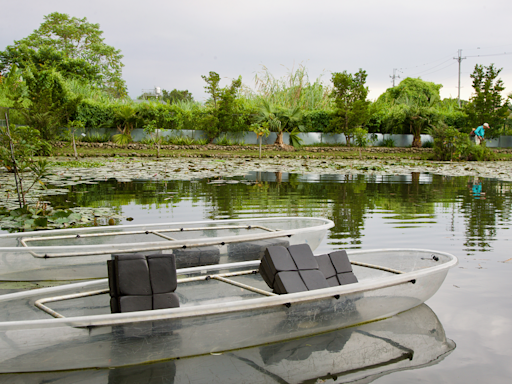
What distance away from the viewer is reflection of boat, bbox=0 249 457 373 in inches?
95.7

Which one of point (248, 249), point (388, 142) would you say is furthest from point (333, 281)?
point (388, 142)

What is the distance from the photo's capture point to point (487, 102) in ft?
80.5

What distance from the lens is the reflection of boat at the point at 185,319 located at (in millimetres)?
2430

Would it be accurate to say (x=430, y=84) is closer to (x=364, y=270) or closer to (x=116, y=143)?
(x=116, y=143)

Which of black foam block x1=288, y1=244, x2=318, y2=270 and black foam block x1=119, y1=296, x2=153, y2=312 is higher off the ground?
black foam block x1=288, y1=244, x2=318, y2=270

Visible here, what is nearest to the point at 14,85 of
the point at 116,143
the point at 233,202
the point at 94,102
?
the point at 94,102

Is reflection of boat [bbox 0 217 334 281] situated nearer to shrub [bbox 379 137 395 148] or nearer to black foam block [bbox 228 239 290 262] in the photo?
black foam block [bbox 228 239 290 262]

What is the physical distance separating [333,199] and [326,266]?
5.38 meters

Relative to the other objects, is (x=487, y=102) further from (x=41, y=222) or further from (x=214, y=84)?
(x=41, y=222)

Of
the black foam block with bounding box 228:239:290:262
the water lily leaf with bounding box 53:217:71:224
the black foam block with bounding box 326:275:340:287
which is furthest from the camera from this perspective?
the water lily leaf with bounding box 53:217:71:224

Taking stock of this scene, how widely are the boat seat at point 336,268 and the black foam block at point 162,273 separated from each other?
1.14 metres

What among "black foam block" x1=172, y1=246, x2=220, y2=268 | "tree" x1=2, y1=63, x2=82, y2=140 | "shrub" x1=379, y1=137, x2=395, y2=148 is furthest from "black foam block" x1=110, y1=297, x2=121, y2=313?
"shrub" x1=379, y1=137, x2=395, y2=148

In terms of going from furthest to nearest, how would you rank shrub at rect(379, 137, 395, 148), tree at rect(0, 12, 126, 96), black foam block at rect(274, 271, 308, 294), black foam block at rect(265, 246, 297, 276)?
tree at rect(0, 12, 126, 96) < shrub at rect(379, 137, 395, 148) < black foam block at rect(265, 246, 297, 276) < black foam block at rect(274, 271, 308, 294)

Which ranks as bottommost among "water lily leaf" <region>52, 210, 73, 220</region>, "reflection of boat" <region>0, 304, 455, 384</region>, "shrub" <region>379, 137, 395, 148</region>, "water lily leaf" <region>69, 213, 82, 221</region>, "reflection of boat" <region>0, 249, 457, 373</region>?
"reflection of boat" <region>0, 304, 455, 384</region>
